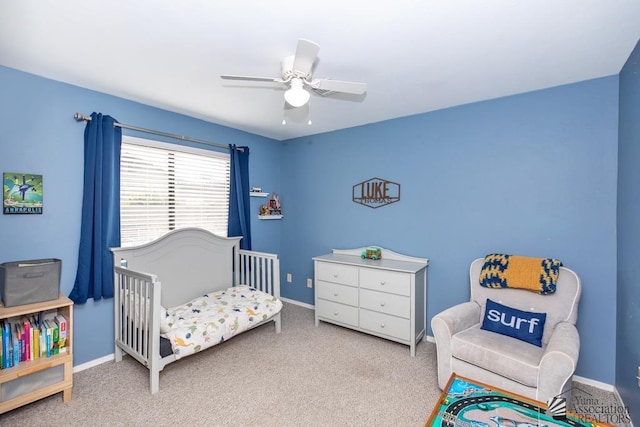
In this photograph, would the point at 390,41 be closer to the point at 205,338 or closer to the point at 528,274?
the point at 528,274

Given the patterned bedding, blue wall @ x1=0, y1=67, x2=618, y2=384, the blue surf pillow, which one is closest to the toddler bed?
the patterned bedding

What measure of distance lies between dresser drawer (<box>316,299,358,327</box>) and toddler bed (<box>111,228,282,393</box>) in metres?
0.51

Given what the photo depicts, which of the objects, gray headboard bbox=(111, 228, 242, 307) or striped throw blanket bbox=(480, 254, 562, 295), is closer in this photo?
striped throw blanket bbox=(480, 254, 562, 295)

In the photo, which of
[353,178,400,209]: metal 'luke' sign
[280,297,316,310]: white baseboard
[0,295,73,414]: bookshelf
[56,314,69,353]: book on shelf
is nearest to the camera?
[0,295,73,414]: bookshelf

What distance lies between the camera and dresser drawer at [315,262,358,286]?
10.5 ft

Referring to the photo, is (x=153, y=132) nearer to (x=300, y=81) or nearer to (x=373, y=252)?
(x=300, y=81)

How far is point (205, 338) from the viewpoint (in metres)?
2.45

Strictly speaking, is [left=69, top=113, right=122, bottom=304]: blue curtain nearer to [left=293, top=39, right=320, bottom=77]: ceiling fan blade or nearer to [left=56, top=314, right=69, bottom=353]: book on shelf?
[left=56, top=314, right=69, bottom=353]: book on shelf

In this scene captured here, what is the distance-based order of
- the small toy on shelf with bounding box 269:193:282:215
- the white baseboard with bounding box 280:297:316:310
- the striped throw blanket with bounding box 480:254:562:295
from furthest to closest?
the small toy on shelf with bounding box 269:193:282:215 → the white baseboard with bounding box 280:297:316:310 → the striped throw blanket with bounding box 480:254:562:295

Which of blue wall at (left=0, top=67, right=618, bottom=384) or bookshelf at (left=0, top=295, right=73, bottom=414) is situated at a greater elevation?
blue wall at (left=0, top=67, right=618, bottom=384)

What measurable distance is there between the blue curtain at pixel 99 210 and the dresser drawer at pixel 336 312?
6.71ft

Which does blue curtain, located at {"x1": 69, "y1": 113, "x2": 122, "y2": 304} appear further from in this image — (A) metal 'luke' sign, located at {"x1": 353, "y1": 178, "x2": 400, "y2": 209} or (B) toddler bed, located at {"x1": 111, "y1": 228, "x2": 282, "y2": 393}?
→ (A) metal 'luke' sign, located at {"x1": 353, "y1": 178, "x2": 400, "y2": 209}

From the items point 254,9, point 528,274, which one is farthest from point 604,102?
point 254,9

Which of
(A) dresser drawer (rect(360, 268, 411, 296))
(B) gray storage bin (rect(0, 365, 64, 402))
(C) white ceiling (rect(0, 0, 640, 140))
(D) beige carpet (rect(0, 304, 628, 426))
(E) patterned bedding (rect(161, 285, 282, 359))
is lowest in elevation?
(D) beige carpet (rect(0, 304, 628, 426))
